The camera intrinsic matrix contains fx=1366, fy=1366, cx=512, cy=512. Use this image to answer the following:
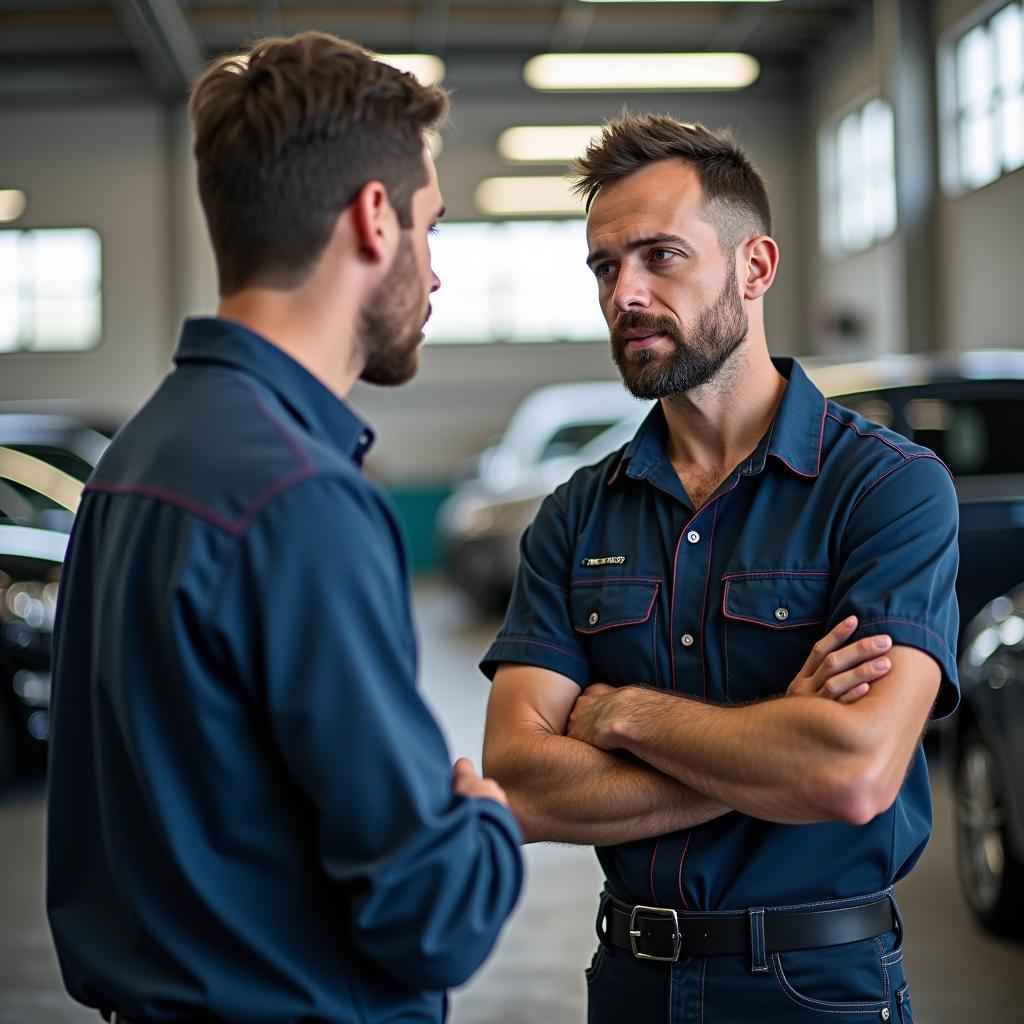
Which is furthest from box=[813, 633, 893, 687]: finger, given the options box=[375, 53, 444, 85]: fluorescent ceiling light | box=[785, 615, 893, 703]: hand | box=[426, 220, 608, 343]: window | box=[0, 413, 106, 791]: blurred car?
box=[426, 220, 608, 343]: window

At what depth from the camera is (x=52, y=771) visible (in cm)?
141

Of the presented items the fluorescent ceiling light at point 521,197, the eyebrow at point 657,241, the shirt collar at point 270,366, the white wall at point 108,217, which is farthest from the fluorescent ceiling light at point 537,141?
the shirt collar at point 270,366

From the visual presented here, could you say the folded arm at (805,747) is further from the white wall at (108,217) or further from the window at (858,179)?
the white wall at (108,217)

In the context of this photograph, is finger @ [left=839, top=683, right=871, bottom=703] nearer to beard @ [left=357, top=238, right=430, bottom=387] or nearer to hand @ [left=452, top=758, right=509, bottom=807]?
hand @ [left=452, top=758, right=509, bottom=807]

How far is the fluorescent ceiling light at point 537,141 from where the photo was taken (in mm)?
18359

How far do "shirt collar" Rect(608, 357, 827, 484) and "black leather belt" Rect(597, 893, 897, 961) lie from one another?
1.99 ft

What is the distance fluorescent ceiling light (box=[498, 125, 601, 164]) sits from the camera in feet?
60.2

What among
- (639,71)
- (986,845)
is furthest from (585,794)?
(639,71)

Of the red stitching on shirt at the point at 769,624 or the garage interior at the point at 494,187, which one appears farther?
the garage interior at the point at 494,187

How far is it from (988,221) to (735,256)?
11827 millimetres

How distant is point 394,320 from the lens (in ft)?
4.64

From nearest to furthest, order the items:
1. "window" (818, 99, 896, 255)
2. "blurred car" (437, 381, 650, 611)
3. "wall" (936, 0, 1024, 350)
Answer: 1. "blurred car" (437, 381, 650, 611)
2. "wall" (936, 0, 1024, 350)
3. "window" (818, 99, 896, 255)

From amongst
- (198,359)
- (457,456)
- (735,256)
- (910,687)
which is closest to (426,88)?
(198,359)

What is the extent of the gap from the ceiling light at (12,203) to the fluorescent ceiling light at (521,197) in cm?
600
